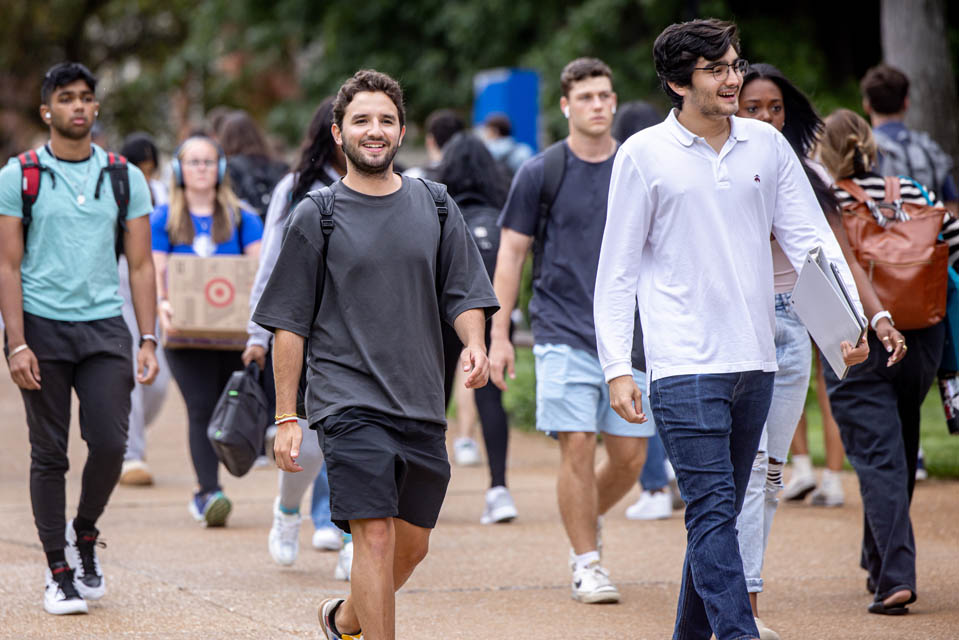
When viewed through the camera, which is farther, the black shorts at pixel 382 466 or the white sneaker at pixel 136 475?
the white sneaker at pixel 136 475

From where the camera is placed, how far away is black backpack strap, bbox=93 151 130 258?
591cm

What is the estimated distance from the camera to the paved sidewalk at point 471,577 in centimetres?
545

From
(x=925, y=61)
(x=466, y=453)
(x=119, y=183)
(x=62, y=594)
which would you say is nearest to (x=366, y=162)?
(x=119, y=183)

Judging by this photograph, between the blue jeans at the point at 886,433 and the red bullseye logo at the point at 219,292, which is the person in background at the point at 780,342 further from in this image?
the red bullseye logo at the point at 219,292

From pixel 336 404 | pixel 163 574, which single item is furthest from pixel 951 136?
pixel 336 404

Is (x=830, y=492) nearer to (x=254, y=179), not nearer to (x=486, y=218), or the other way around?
(x=486, y=218)

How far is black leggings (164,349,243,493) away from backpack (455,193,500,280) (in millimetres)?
1473

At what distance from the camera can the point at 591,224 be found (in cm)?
621

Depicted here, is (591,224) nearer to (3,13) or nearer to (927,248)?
(927,248)

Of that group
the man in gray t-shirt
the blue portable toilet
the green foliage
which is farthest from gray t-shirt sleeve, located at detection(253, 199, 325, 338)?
the blue portable toilet

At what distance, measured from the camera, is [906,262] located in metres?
5.59

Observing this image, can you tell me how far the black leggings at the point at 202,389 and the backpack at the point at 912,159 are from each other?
370cm

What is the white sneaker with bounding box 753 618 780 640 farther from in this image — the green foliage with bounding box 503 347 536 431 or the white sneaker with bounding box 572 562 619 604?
the green foliage with bounding box 503 347 536 431

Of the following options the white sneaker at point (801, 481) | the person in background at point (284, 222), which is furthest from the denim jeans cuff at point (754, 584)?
the white sneaker at point (801, 481)
